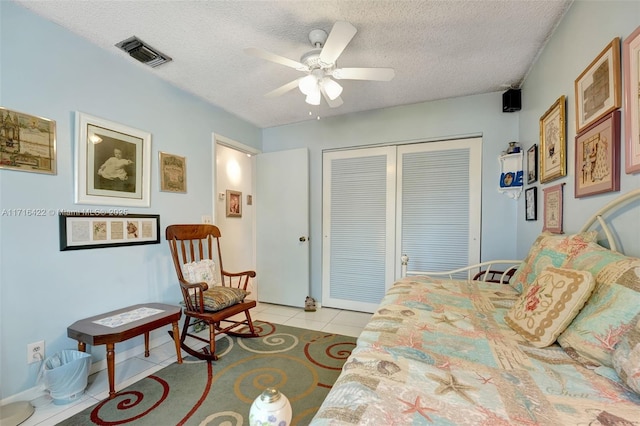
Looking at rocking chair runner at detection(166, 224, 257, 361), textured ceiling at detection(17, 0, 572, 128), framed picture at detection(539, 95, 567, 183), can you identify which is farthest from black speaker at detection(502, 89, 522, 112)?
rocking chair runner at detection(166, 224, 257, 361)

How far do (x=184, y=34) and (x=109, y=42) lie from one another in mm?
622

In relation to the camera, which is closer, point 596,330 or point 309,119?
point 596,330

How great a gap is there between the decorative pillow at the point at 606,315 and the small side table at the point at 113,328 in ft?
7.45

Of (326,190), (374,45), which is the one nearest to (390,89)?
(374,45)

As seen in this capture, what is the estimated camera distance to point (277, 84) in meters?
2.59

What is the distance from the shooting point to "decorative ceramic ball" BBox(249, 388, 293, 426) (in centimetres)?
57

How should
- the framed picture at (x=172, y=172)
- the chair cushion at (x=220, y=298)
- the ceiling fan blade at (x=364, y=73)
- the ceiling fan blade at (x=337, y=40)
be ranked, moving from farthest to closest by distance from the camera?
the framed picture at (x=172, y=172) < the chair cushion at (x=220, y=298) < the ceiling fan blade at (x=364, y=73) < the ceiling fan blade at (x=337, y=40)

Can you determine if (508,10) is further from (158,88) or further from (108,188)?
(108,188)

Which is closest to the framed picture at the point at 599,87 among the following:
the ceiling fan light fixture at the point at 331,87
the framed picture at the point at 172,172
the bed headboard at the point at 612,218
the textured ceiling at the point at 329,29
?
the bed headboard at the point at 612,218

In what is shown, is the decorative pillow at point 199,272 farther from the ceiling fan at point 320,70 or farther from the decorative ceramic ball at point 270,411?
A: the decorative ceramic ball at point 270,411

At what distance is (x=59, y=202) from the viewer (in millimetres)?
1821

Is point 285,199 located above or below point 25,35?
below

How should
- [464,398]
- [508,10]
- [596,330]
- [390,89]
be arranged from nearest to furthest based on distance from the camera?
[464,398], [596,330], [508,10], [390,89]

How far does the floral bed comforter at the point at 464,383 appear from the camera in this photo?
626mm
